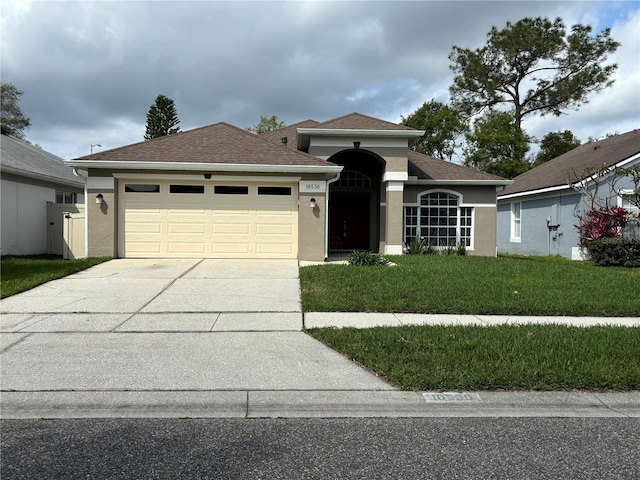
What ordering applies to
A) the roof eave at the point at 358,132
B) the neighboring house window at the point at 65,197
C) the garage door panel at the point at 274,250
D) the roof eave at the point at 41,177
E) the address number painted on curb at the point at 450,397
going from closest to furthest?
the address number painted on curb at the point at 450,397 → the garage door panel at the point at 274,250 → the roof eave at the point at 41,177 → the roof eave at the point at 358,132 → the neighboring house window at the point at 65,197

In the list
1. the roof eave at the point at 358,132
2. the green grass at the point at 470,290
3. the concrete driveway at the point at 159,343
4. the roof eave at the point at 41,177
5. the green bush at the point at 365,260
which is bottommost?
the concrete driveway at the point at 159,343

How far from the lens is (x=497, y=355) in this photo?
216 inches

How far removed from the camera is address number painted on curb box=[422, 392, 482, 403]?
14.7 ft

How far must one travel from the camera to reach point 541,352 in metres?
5.55

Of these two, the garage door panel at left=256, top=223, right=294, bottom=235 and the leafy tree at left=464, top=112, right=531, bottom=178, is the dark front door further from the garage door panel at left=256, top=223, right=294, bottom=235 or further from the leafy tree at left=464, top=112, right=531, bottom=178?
the leafy tree at left=464, top=112, right=531, bottom=178

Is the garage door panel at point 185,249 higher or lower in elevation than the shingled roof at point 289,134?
lower

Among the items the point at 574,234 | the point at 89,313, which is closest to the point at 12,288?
the point at 89,313

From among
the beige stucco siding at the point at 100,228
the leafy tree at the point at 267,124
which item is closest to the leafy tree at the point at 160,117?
the leafy tree at the point at 267,124

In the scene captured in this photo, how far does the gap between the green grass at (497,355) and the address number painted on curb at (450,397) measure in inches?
4.3

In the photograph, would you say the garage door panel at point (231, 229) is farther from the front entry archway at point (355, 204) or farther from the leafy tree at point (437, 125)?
the leafy tree at point (437, 125)

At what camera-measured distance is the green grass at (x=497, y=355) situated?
15.6 feet

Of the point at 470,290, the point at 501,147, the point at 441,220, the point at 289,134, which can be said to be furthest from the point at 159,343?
the point at 501,147

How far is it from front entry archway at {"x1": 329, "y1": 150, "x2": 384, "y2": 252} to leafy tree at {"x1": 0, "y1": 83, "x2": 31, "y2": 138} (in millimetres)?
36744

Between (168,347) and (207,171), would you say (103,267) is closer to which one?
(207,171)
